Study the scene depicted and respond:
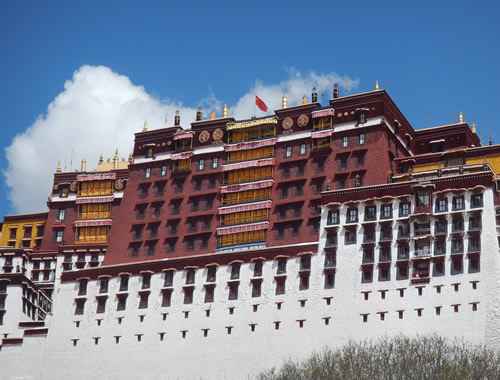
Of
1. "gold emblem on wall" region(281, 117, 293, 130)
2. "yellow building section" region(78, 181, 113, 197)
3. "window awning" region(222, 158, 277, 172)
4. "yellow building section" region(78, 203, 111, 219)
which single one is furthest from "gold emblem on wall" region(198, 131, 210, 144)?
"yellow building section" region(78, 203, 111, 219)

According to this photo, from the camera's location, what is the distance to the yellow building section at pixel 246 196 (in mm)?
121125

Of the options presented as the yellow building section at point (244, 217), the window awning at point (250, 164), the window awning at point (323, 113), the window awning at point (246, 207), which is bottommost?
the yellow building section at point (244, 217)

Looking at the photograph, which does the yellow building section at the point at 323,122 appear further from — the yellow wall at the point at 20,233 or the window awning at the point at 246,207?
the yellow wall at the point at 20,233

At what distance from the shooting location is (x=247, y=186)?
12200cm

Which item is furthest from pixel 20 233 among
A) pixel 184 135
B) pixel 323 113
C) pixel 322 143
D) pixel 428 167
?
pixel 428 167

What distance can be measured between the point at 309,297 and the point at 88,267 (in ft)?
116

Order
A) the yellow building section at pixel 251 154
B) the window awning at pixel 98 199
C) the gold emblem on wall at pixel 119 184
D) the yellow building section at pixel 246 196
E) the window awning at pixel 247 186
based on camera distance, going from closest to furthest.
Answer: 1. the window awning at pixel 247 186
2. the yellow building section at pixel 246 196
3. the yellow building section at pixel 251 154
4. the window awning at pixel 98 199
5. the gold emblem on wall at pixel 119 184

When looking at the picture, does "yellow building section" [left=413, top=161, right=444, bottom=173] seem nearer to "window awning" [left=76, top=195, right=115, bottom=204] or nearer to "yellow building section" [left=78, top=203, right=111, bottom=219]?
"window awning" [left=76, top=195, right=115, bottom=204]

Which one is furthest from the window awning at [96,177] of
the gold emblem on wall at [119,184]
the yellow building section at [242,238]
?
the yellow building section at [242,238]

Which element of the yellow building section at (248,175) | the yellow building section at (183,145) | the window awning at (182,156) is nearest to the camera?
the yellow building section at (248,175)

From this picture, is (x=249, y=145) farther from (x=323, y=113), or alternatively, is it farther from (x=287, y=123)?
(x=323, y=113)

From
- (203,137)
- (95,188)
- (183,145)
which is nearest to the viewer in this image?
(203,137)

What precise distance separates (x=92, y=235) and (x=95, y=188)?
23.0 ft

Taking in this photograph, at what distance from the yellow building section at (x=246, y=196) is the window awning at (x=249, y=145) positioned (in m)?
5.79
